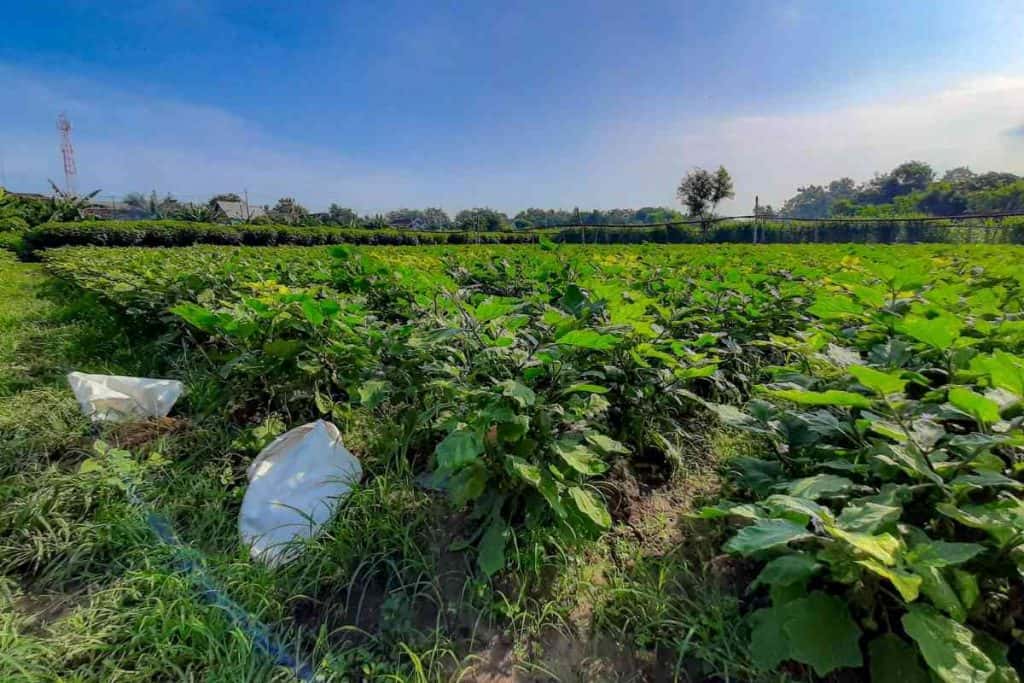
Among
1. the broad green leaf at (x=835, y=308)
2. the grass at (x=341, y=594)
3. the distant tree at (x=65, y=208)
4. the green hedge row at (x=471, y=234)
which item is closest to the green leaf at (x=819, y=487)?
the grass at (x=341, y=594)

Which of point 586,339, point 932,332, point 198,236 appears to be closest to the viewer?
point 932,332

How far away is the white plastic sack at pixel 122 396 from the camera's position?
6.97ft

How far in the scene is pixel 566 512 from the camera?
1.25 m

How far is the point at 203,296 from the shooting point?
8.55ft

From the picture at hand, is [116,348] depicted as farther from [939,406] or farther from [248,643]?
[939,406]

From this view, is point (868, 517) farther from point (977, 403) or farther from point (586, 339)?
point (586, 339)

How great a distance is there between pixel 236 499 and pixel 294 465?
0.29 meters

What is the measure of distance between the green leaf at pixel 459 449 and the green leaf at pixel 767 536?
1.86 feet

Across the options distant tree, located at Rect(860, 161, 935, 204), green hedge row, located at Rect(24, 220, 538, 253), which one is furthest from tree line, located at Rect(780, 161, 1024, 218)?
green hedge row, located at Rect(24, 220, 538, 253)

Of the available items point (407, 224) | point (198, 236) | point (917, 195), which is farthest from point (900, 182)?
point (198, 236)

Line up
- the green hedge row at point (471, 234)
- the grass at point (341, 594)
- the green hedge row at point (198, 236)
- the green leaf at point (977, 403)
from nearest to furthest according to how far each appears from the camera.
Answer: the green leaf at point (977, 403) < the grass at point (341, 594) < the green hedge row at point (198, 236) < the green hedge row at point (471, 234)

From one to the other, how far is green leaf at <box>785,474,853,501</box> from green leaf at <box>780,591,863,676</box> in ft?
0.59

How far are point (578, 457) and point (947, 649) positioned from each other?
734mm

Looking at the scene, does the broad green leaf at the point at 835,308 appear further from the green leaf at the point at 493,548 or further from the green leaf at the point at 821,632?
the green leaf at the point at 493,548
